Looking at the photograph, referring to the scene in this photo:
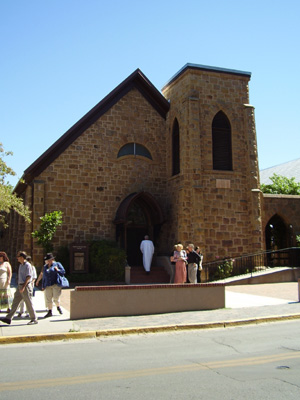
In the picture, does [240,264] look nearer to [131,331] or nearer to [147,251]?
[147,251]

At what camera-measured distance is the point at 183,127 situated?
68.6 feet

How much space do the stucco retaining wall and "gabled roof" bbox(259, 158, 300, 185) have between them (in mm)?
28984

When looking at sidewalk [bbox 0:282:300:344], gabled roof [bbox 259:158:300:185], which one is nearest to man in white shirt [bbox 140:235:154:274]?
sidewalk [bbox 0:282:300:344]

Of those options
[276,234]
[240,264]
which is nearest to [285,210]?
[276,234]

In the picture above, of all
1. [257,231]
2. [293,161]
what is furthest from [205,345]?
[293,161]

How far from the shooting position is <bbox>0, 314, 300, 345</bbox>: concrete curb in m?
8.77

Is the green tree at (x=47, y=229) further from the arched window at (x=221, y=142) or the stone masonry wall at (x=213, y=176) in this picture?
the arched window at (x=221, y=142)

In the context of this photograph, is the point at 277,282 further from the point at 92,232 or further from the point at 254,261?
the point at 92,232

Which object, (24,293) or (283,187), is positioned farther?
(283,187)

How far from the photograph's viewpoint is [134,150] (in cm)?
2212

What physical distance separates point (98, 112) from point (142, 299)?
12232mm

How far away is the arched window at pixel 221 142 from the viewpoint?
2136 centimetres

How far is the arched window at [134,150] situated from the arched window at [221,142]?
343 cm

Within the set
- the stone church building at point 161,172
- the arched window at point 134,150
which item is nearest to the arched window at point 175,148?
the stone church building at point 161,172
